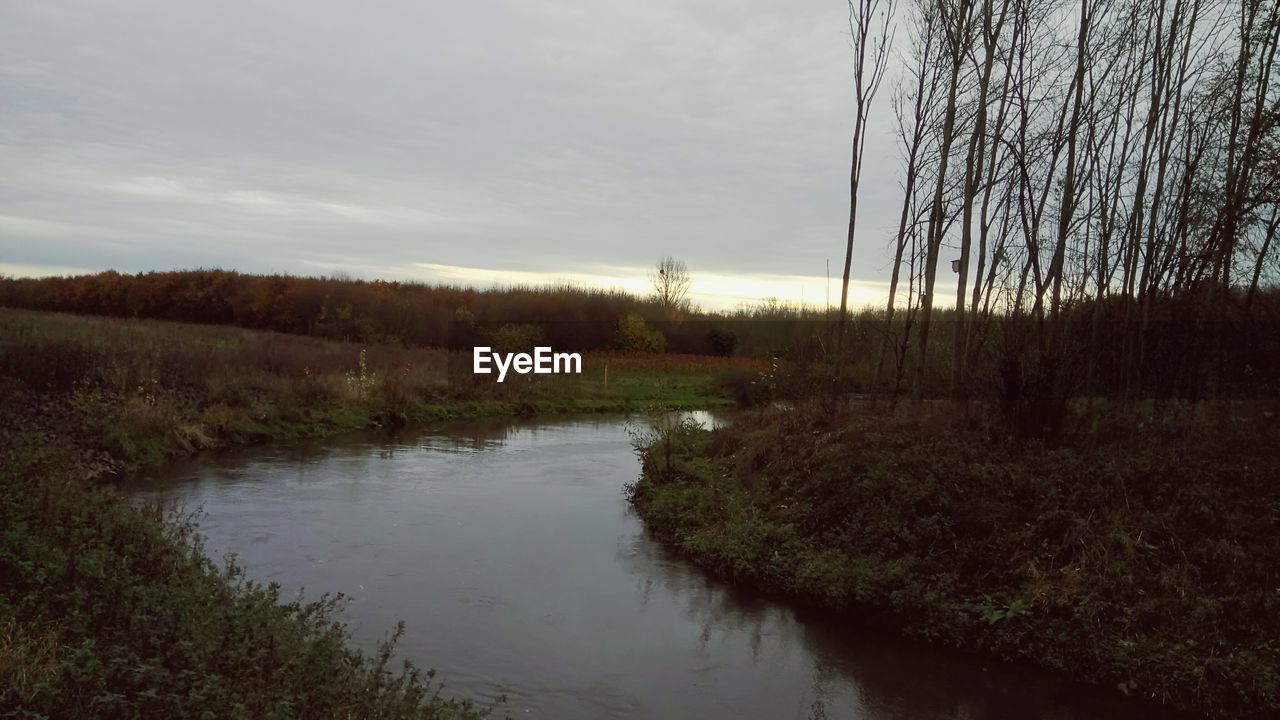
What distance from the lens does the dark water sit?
771 cm

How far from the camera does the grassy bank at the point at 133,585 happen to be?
202 inches

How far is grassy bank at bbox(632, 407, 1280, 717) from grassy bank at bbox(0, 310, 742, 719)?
5.33m

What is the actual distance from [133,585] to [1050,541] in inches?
369

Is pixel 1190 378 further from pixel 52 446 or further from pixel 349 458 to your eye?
pixel 52 446

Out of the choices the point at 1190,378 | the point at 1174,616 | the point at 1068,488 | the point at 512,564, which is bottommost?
the point at 512,564

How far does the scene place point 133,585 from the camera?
715cm

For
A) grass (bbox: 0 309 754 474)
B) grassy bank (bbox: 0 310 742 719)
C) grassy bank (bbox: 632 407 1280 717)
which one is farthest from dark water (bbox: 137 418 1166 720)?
grass (bbox: 0 309 754 474)

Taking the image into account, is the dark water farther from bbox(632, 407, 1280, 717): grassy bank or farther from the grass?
the grass

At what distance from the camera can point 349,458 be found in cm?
1988

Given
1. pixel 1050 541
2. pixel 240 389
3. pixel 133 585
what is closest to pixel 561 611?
pixel 133 585

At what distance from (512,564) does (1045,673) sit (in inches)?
265

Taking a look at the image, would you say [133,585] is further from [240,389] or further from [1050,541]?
[240,389]

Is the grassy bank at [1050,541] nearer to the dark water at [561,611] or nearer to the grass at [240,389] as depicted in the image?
the dark water at [561,611]

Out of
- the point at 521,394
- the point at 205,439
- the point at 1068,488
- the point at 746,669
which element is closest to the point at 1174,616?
the point at 1068,488
